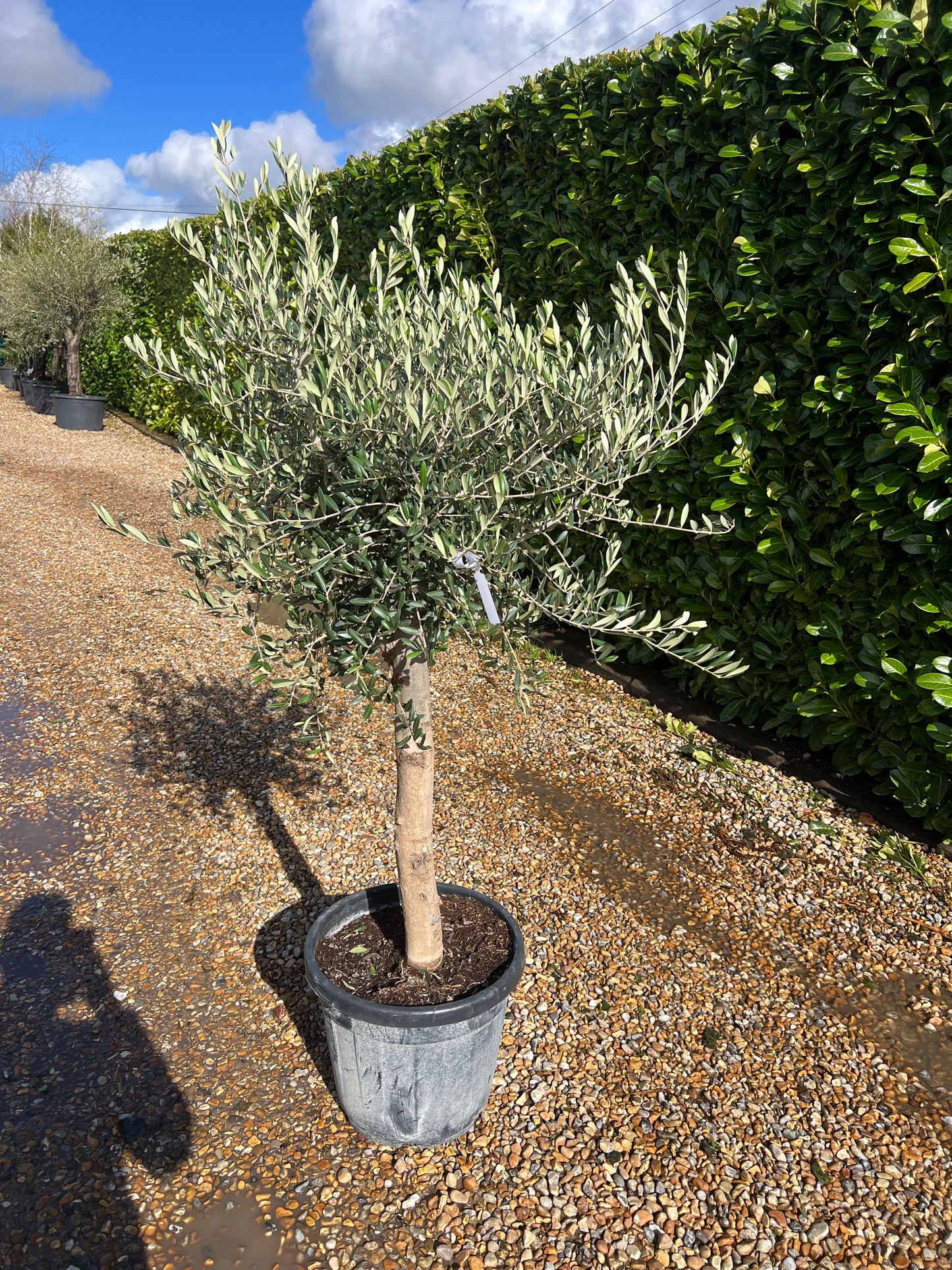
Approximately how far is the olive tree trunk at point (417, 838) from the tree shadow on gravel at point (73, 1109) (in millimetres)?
1050

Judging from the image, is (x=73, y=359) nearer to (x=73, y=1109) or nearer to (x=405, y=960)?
(x=73, y=1109)

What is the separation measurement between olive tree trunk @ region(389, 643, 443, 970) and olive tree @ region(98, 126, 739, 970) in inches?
2.9

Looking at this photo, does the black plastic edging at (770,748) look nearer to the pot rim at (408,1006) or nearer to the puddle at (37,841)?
the pot rim at (408,1006)

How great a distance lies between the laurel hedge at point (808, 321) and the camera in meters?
4.30

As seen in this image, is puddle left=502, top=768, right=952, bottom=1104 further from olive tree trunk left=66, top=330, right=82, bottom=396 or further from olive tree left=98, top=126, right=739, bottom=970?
olive tree trunk left=66, top=330, right=82, bottom=396

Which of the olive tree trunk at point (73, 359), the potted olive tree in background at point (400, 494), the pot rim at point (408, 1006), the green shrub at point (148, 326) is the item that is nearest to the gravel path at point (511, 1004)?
the potted olive tree in background at point (400, 494)

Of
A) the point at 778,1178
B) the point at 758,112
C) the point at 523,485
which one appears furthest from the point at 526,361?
the point at 758,112

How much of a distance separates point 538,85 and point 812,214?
120 inches

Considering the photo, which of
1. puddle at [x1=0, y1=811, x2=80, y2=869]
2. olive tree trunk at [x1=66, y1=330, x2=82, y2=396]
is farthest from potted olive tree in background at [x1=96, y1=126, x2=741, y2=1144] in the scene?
olive tree trunk at [x1=66, y1=330, x2=82, y2=396]

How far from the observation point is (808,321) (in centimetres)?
488

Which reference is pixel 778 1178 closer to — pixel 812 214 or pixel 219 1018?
pixel 219 1018

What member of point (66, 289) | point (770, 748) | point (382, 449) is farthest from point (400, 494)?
point (66, 289)

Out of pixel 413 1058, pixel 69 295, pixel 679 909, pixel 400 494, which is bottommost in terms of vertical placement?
pixel 679 909

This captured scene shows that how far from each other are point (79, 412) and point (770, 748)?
644 inches
